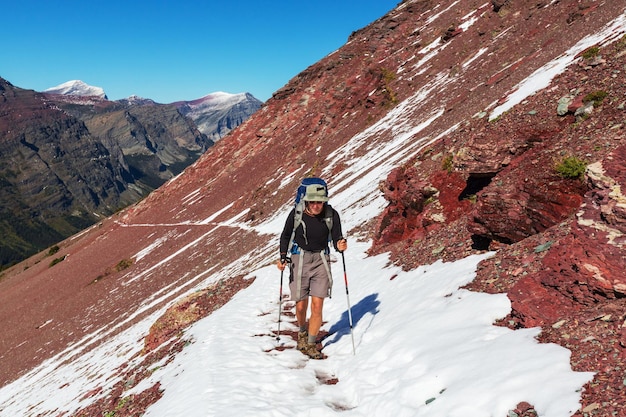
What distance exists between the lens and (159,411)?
25.5ft

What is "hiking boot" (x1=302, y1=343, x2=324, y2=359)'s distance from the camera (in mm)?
9258

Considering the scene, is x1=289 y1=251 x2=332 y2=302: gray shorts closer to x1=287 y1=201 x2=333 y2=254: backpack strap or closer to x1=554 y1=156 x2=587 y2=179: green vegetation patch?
x1=287 y1=201 x2=333 y2=254: backpack strap

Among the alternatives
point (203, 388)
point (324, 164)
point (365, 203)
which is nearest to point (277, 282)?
point (203, 388)

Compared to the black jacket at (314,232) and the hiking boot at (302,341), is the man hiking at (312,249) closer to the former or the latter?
the black jacket at (314,232)

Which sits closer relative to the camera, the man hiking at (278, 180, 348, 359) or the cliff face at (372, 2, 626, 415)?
the cliff face at (372, 2, 626, 415)

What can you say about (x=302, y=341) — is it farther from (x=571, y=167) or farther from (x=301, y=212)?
(x=571, y=167)

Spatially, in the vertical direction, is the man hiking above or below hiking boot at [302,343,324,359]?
above

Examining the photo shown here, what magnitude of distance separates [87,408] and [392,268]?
32.8 feet

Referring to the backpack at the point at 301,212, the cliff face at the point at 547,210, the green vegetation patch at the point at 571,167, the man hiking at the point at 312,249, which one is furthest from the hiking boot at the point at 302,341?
the green vegetation patch at the point at 571,167

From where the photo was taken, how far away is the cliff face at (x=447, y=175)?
20.6 feet

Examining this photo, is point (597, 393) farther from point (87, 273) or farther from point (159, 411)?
point (87, 273)

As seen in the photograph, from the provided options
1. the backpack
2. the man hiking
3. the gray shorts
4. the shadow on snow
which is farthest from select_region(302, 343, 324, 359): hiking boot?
the backpack

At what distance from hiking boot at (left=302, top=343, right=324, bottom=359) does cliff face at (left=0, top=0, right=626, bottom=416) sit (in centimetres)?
395

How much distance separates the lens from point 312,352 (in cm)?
930
